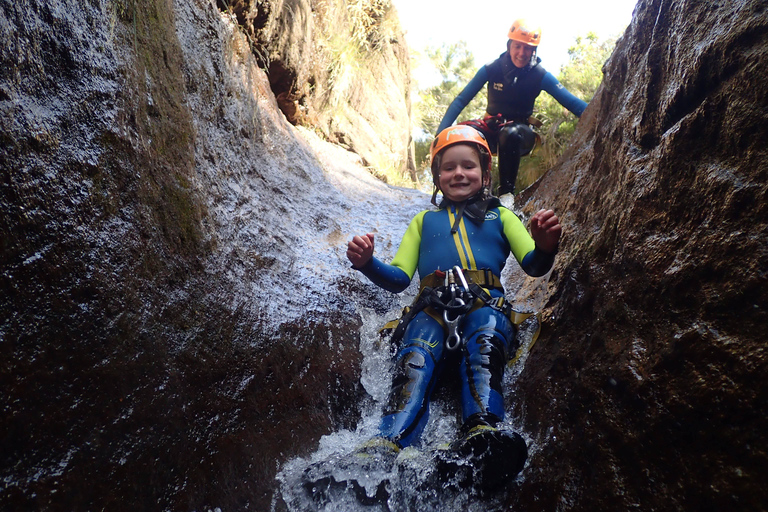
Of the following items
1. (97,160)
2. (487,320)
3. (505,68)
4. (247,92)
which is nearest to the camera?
(97,160)

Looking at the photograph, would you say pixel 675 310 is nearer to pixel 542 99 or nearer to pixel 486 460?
pixel 486 460

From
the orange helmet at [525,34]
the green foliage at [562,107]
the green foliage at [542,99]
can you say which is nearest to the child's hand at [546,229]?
the orange helmet at [525,34]

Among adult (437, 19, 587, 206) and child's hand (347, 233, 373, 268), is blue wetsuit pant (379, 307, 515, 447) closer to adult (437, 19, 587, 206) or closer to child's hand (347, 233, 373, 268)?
child's hand (347, 233, 373, 268)

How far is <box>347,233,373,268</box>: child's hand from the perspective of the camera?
7.87 feet

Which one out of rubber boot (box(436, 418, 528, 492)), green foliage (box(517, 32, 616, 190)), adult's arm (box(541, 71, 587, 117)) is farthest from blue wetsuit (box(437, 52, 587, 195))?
rubber boot (box(436, 418, 528, 492))

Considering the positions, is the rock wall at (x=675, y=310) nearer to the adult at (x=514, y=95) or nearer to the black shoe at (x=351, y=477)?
the black shoe at (x=351, y=477)

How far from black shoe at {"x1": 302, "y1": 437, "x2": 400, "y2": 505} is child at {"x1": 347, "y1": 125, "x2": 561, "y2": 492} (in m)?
0.08

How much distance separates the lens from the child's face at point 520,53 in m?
4.95

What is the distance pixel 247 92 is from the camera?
3787mm

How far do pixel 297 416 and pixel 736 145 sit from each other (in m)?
1.95

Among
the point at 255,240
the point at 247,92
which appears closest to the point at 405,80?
the point at 247,92

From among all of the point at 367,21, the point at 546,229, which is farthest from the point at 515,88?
the point at 367,21

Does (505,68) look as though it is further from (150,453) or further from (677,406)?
(150,453)

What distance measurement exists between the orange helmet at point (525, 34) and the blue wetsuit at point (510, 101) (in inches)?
8.6
